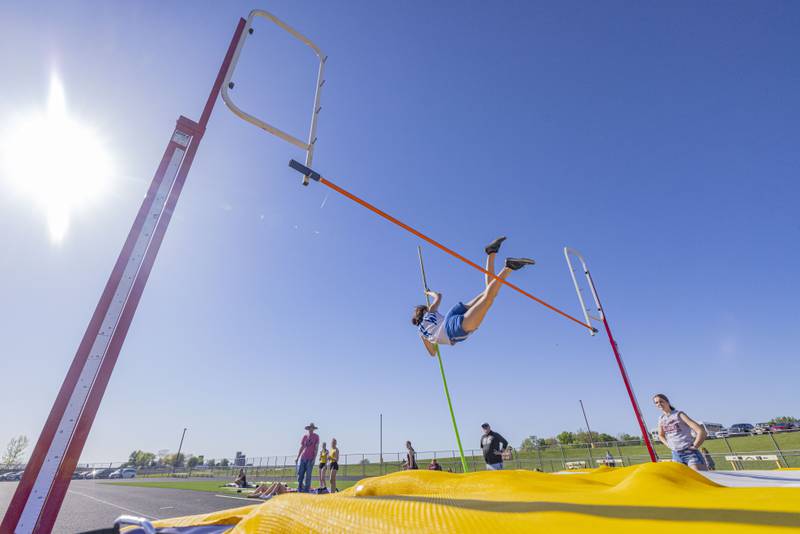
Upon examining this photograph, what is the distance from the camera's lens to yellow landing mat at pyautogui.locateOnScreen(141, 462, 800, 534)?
0.90 m

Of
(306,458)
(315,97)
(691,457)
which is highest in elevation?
(315,97)

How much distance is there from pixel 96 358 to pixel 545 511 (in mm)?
3101

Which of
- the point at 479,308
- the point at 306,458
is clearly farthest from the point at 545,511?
the point at 306,458

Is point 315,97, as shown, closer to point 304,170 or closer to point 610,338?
point 304,170

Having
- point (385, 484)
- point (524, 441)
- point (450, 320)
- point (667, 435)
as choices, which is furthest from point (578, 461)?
point (524, 441)

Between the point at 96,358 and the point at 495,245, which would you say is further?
the point at 495,245

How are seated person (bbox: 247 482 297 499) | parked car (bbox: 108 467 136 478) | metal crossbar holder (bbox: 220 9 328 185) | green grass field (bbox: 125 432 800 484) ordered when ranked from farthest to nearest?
parked car (bbox: 108 467 136 478) < green grass field (bbox: 125 432 800 484) < seated person (bbox: 247 482 297 499) < metal crossbar holder (bbox: 220 9 328 185)

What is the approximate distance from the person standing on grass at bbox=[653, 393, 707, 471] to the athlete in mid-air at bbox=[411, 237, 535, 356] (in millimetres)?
3330

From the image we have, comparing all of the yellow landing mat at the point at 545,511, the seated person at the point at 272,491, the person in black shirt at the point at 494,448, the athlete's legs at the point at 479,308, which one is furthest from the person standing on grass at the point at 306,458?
the yellow landing mat at the point at 545,511

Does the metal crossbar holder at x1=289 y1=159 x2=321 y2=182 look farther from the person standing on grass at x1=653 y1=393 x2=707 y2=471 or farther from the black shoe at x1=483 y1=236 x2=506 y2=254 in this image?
the person standing on grass at x1=653 y1=393 x2=707 y2=471

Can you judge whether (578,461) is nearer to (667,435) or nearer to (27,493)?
(667,435)

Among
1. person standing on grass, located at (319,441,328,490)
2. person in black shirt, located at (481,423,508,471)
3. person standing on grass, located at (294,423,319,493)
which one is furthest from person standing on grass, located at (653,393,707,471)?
person standing on grass, located at (319,441,328,490)

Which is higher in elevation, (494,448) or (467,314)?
(467,314)

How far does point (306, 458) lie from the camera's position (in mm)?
8797
